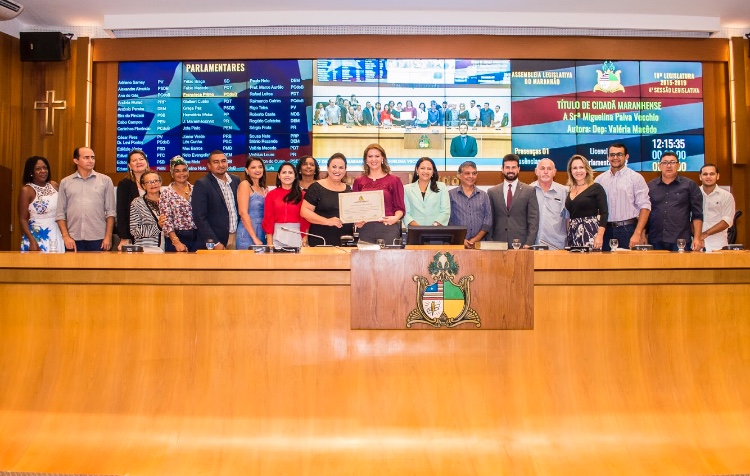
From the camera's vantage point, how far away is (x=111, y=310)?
2736 mm

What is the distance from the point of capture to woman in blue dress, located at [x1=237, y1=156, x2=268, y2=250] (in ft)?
16.4

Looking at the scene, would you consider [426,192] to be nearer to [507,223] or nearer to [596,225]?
[507,223]

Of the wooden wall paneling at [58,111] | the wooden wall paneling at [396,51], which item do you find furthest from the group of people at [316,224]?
the wooden wall paneling at [396,51]

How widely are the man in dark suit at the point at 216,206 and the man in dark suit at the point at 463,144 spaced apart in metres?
3.29

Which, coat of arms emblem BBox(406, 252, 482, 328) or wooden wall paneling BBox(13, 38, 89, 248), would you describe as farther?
wooden wall paneling BBox(13, 38, 89, 248)

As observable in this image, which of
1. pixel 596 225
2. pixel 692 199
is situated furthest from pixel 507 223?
pixel 692 199

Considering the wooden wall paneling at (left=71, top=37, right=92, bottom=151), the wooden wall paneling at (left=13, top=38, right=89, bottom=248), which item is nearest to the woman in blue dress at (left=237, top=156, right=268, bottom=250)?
the wooden wall paneling at (left=71, top=37, right=92, bottom=151)

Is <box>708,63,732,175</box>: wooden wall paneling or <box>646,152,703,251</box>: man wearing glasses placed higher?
<box>708,63,732,175</box>: wooden wall paneling

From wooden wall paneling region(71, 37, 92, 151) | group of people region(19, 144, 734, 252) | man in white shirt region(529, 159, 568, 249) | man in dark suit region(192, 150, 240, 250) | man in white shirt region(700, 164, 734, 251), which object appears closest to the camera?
group of people region(19, 144, 734, 252)

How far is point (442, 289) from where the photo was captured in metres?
2.58

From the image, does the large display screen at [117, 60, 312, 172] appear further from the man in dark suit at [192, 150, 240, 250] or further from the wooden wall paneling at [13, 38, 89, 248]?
the man in dark suit at [192, 150, 240, 250]

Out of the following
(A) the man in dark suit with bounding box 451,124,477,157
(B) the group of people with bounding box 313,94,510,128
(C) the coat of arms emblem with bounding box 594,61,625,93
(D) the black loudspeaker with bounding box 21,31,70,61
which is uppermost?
(D) the black loudspeaker with bounding box 21,31,70,61

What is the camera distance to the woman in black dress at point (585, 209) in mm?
4879

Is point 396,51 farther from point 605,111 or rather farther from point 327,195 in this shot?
point 327,195
